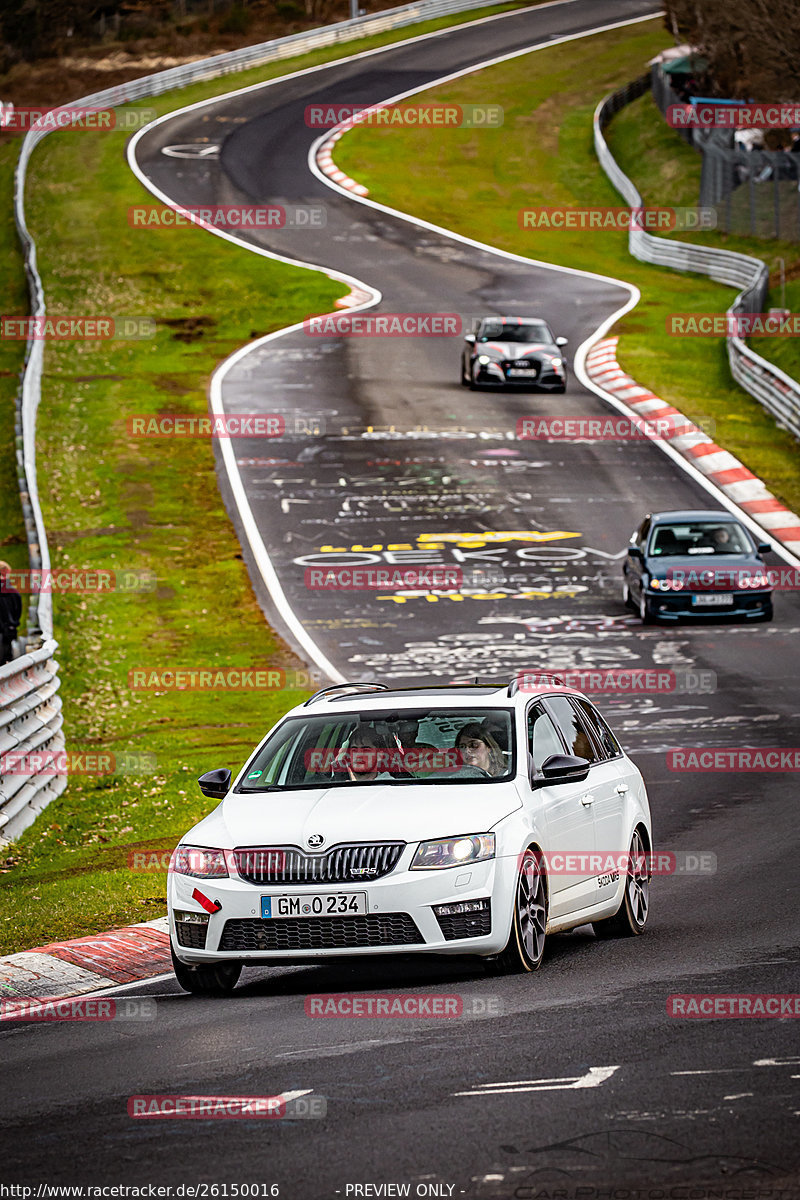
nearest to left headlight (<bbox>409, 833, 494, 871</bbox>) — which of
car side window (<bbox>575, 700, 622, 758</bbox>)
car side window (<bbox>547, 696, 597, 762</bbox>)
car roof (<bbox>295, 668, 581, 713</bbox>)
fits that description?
car roof (<bbox>295, 668, 581, 713</bbox>)

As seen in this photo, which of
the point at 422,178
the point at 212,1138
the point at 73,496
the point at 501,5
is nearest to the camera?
the point at 212,1138

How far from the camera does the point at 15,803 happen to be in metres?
15.4

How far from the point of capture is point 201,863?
9094 millimetres

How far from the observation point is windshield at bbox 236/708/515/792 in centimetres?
970

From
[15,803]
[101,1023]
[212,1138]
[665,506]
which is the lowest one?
[665,506]

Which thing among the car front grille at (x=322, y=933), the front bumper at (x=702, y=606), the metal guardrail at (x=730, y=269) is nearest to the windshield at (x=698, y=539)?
the front bumper at (x=702, y=606)

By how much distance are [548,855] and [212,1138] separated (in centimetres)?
355

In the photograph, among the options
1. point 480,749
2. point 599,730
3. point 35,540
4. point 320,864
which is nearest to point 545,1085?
point 320,864

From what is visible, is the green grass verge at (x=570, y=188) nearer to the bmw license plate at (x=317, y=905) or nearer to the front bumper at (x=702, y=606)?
the front bumper at (x=702, y=606)

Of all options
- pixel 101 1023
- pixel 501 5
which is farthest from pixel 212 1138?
pixel 501 5

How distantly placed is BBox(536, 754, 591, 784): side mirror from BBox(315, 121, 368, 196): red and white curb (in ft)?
182

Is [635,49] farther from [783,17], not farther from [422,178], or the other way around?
[783,17]

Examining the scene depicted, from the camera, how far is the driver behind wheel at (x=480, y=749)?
972 cm

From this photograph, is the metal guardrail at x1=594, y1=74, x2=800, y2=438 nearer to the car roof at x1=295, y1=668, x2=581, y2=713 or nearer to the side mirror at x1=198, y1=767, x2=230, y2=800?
the car roof at x1=295, y1=668, x2=581, y2=713
